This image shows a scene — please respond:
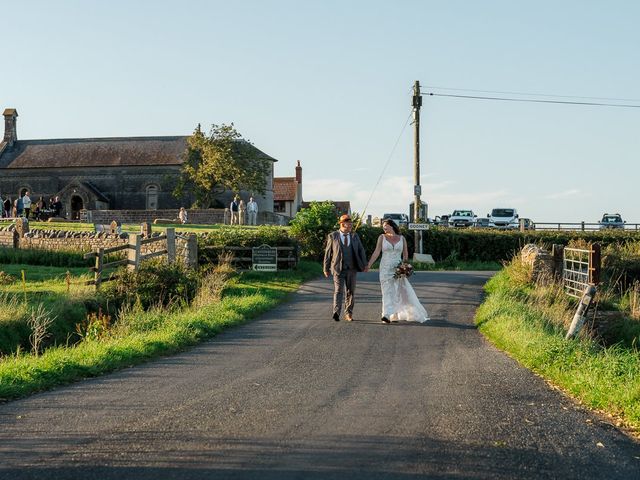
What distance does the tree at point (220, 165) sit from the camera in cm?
6222

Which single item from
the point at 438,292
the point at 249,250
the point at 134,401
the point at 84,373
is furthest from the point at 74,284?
the point at 134,401

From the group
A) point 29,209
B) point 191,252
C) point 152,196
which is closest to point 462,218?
point 152,196

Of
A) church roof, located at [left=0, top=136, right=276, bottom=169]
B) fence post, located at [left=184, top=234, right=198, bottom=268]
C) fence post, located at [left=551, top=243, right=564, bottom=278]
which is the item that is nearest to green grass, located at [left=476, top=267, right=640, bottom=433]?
fence post, located at [left=551, top=243, right=564, bottom=278]

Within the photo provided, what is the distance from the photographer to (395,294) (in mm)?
15844

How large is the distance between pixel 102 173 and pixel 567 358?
6478cm

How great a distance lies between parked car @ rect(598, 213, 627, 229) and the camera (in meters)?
55.5

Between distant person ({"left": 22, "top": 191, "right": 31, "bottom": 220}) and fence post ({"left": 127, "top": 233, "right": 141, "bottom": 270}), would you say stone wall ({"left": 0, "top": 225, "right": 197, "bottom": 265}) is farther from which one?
distant person ({"left": 22, "top": 191, "right": 31, "bottom": 220})

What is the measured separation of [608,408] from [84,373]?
255 inches

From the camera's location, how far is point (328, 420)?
772 centimetres

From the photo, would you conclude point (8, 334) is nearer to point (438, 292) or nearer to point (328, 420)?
point (438, 292)

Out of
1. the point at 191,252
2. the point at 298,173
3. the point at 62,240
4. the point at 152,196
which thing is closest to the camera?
the point at 191,252

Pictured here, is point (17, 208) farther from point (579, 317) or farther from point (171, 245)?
point (579, 317)

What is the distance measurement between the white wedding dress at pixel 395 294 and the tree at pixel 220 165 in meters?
46.9

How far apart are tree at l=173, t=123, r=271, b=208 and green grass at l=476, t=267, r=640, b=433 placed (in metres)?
46.2
